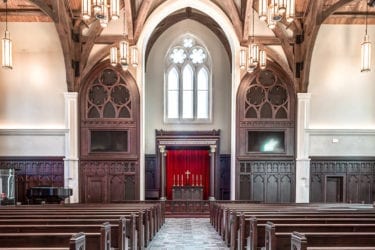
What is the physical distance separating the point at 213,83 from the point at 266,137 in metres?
4.59

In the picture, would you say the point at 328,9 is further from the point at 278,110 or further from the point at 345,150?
the point at 345,150

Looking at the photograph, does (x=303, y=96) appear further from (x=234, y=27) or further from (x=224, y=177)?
(x=224, y=177)

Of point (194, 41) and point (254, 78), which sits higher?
point (194, 41)

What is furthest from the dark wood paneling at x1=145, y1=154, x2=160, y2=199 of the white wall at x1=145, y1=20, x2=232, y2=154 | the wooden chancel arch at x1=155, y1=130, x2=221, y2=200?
the white wall at x1=145, y1=20, x2=232, y2=154

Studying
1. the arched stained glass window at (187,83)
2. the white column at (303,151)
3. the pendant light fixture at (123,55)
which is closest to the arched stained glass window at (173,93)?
the arched stained glass window at (187,83)

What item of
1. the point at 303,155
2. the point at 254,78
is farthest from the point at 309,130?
the point at 254,78

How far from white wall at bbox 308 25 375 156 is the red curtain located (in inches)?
232

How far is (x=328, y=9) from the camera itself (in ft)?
48.7

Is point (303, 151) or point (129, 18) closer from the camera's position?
point (129, 18)

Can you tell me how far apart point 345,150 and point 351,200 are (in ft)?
6.84

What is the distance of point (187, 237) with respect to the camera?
10.8m

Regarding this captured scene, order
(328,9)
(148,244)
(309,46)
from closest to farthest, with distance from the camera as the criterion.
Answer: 1. (148,244)
2. (328,9)
3. (309,46)

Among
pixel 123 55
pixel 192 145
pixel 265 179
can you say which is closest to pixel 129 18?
pixel 123 55

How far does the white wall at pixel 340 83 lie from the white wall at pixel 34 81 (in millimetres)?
10598
